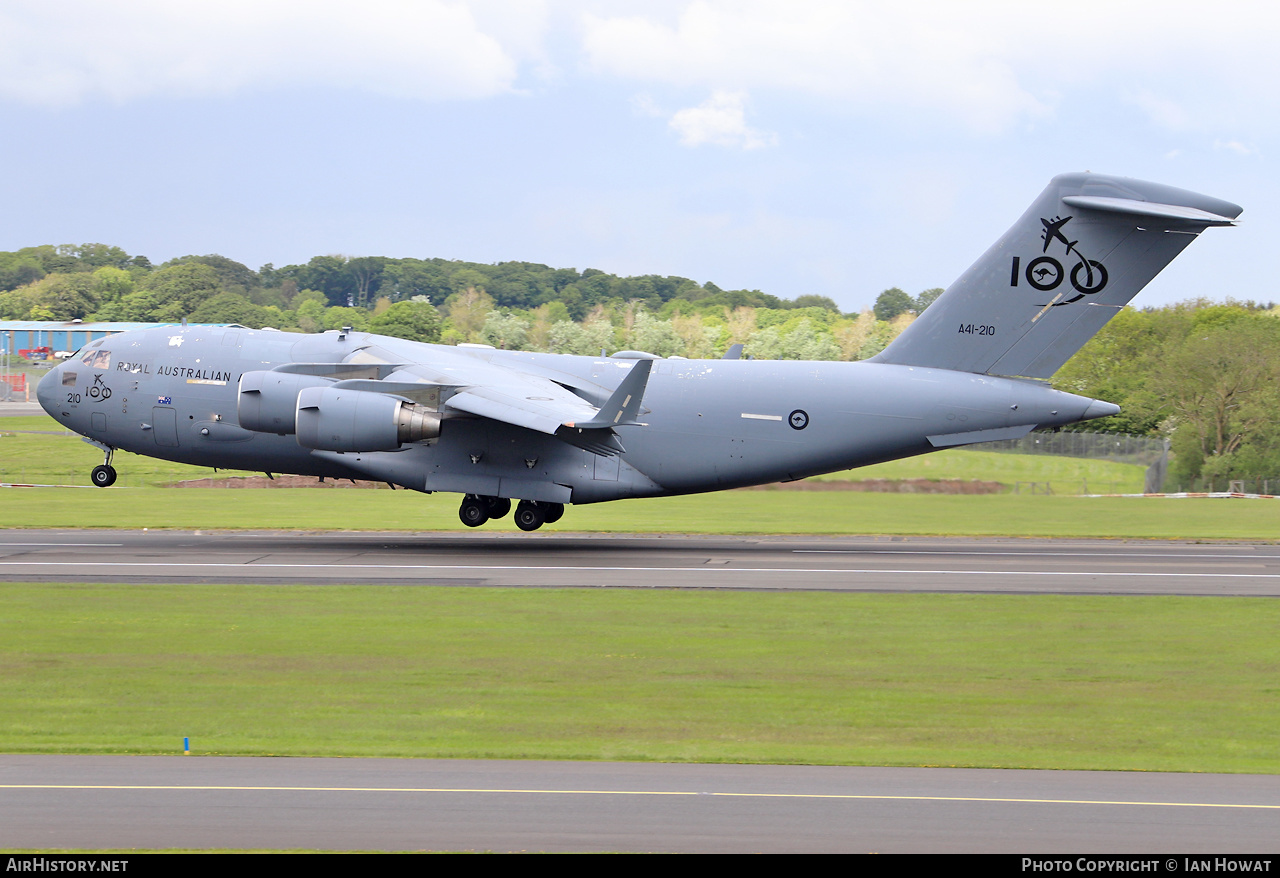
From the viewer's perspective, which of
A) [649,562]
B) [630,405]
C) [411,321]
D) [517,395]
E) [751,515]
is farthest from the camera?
[411,321]

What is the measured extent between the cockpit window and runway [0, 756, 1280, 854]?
60.7ft

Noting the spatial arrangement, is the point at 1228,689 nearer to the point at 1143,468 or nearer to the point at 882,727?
the point at 882,727

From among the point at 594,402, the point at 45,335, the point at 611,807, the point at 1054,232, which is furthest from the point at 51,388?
the point at 45,335

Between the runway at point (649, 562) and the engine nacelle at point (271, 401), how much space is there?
270cm

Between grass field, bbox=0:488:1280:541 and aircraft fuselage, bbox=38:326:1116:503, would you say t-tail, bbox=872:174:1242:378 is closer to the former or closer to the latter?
aircraft fuselage, bbox=38:326:1116:503

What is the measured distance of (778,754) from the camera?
11195mm

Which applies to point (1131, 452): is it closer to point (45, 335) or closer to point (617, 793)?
point (617, 793)

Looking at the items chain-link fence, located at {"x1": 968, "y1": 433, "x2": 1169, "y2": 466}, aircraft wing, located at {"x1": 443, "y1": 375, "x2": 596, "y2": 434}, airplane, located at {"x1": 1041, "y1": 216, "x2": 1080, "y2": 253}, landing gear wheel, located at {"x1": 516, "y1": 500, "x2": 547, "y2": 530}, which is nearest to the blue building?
landing gear wheel, located at {"x1": 516, "y1": 500, "x2": 547, "y2": 530}

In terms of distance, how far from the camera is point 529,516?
89.6 ft

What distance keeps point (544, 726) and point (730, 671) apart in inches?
130

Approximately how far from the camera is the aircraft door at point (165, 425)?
87.9 feet

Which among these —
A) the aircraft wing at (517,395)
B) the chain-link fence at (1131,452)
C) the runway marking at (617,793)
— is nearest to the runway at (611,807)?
the runway marking at (617,793)

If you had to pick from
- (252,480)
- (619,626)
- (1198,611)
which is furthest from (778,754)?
(252,480)

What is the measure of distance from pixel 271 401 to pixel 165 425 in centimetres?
358
